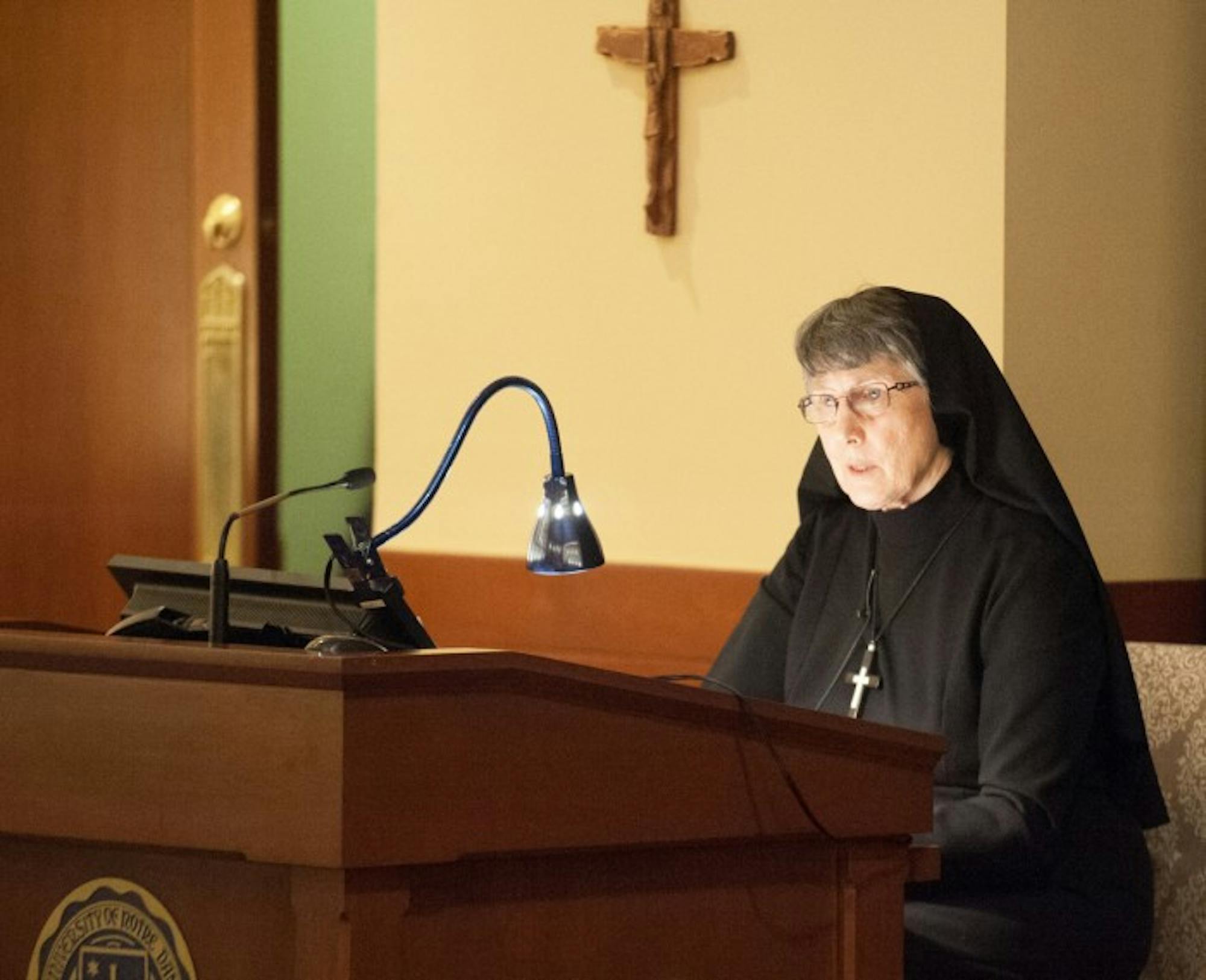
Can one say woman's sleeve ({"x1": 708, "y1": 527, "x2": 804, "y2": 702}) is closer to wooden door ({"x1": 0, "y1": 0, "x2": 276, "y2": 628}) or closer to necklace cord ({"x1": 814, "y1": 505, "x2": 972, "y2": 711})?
necklace cord ({"x1": 814, "y1": 505, "x2": 972, "y2": 711})

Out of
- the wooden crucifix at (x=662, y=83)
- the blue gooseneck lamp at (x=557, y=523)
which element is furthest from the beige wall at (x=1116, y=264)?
the blue gooseneck lamp at (x=557, y=523)

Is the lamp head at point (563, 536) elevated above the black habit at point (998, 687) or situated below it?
above

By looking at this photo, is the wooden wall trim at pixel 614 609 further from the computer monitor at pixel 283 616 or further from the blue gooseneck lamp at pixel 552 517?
the computer monitor at pixel 283 616

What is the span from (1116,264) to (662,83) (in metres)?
1.08

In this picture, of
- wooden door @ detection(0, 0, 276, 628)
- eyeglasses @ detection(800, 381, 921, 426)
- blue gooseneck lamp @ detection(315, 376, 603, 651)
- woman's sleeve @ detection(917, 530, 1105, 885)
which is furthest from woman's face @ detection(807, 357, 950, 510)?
wooden door @ detection(0, 0, 276, 628)

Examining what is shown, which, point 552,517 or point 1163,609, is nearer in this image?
point 552,517

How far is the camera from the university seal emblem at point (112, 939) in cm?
205

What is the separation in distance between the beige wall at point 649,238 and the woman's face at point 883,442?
0.71 m

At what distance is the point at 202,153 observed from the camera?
5.71 metres

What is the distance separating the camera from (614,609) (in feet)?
15.2

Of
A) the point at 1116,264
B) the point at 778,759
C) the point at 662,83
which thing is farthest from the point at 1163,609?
the point at 778,759

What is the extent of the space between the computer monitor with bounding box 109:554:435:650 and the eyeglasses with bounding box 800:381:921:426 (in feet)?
3.60

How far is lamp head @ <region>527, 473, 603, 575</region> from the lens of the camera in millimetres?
2828

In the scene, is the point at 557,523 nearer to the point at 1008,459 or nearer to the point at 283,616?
the point at 283,616
